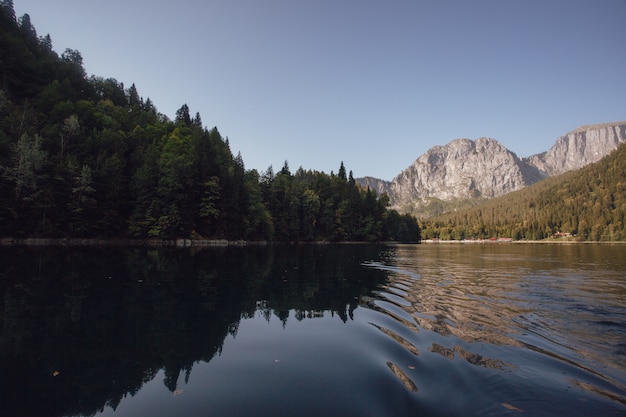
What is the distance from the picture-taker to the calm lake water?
5.90 meters

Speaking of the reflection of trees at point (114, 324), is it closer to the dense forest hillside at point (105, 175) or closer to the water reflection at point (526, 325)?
the water reflection at point (526, 325)

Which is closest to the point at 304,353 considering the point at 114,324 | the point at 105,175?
the point at 114,324

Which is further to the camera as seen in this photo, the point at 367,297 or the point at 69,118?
the point at 69,118

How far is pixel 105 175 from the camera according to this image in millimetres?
69562

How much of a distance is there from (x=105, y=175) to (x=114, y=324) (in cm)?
7153

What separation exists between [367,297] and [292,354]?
8.77 meters

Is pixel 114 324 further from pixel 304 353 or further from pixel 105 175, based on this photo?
pixel 105 175

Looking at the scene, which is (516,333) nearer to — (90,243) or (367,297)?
(367,297)

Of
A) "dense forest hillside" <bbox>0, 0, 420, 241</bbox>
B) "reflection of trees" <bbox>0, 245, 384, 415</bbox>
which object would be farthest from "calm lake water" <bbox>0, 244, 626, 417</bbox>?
"dense forest hillside" <bbox>0, 0, 420, 241</bbox>

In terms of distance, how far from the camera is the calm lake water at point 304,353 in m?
5.90

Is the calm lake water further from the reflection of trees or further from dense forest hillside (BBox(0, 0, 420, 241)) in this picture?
dense forest hillside (BBox(0, 0, 420, 241))

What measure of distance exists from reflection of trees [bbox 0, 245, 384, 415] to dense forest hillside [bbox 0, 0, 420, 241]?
4990 centimetres

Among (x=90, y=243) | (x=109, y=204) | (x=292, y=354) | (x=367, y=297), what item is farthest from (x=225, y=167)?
(x=292, y=354)

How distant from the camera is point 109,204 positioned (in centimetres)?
6875
